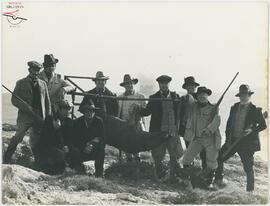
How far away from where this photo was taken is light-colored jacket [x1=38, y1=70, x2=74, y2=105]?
982cm

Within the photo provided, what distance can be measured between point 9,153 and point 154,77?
337 centimetres

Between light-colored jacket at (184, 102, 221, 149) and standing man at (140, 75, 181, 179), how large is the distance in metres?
0.26

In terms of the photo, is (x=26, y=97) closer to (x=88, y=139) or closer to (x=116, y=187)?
(x=88, y=139)

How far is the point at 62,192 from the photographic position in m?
9.16

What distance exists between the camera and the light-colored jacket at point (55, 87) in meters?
9.82

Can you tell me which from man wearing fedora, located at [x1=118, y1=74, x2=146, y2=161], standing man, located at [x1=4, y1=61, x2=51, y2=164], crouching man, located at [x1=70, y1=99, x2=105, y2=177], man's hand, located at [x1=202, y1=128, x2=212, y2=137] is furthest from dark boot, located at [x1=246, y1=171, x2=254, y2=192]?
standing man, located at [x1=4, y1=61, x2=51, y2=164]

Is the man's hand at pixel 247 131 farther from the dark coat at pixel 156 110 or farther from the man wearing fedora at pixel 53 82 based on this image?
the man wearing fedora at pixel 53 82

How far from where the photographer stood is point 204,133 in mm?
9492

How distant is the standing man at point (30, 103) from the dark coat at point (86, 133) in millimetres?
697

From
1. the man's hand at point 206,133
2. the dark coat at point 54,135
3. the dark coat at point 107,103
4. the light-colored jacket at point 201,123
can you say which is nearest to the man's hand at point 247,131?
the light-colored jacket at point 201,123

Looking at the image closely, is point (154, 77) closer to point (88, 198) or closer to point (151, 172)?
point (151, 172)

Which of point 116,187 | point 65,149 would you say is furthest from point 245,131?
point 65,149

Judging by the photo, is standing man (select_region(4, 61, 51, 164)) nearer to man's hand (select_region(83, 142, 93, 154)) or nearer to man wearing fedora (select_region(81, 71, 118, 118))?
man wearing fedora (select_region(81, 71, 118, 118))

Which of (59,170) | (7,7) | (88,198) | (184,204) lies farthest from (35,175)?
(7,7)
